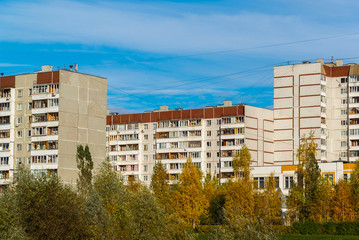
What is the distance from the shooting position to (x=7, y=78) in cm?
13762

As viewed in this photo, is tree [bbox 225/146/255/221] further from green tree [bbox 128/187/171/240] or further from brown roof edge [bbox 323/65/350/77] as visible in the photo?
brown roof edge [bbox 323/65/350/77]

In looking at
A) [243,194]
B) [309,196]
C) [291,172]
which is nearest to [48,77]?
[243,194]

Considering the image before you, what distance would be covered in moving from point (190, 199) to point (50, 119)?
3423 centimetres

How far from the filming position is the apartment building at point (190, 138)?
162 m

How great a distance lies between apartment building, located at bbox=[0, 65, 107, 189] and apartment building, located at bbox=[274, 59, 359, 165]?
167 feet

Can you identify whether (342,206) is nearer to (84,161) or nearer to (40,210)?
(84,161)

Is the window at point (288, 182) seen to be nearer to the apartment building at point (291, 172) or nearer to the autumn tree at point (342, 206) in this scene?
the apartment building at point (291, 172)

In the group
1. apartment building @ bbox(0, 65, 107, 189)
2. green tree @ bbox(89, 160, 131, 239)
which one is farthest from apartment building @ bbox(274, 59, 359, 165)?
green tree @ bbox(89, 160, 131, 239)

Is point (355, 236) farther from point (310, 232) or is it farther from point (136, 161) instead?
point (136, 161)

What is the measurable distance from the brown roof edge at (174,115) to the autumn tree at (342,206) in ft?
181

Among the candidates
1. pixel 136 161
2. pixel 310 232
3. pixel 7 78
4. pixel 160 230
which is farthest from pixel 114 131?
pixel 160 230

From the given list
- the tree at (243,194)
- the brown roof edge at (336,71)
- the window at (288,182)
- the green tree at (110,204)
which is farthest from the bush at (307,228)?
the brown roof edge at (336,71)

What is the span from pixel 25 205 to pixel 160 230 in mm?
14676

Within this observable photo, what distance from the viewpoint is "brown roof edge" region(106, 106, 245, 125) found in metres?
164
